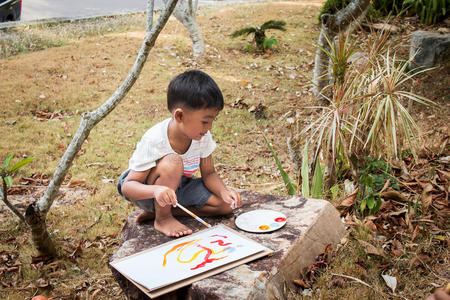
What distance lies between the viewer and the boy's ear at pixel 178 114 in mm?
2332

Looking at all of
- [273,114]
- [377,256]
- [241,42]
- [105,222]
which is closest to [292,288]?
[377,256]

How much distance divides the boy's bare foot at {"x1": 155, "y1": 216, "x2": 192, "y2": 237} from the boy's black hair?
716 mm

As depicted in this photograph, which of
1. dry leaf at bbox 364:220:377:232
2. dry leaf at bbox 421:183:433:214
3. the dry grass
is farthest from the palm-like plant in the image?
dry leaf at bbox 364:220:377:232

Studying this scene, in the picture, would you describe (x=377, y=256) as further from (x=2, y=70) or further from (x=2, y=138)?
(x=2, y=70)

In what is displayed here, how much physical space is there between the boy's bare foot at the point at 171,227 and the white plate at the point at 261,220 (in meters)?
0.34

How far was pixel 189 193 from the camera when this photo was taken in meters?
2.68

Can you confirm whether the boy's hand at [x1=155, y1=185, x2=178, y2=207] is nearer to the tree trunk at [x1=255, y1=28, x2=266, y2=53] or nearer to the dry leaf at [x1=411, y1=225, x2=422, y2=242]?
the dry leaf at [x1=411, y1=225, x2=422, y2=242]

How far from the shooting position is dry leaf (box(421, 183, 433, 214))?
2.91 meters

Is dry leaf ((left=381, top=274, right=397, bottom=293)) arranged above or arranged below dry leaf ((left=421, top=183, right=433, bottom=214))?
below

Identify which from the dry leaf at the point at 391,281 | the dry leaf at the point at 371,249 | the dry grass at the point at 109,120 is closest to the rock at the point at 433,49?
the dry grass at the point at 109,120

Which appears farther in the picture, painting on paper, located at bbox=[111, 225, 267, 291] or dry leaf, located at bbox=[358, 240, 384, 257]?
dry leaf, located at bbox=[358, 240, 384, 257]

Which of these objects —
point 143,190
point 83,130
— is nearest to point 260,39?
point 83,130

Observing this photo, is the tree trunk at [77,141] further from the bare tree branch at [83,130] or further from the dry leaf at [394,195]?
the dry leaf at [394,195]

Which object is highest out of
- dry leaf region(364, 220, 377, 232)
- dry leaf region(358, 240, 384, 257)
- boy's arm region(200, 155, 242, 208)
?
boy's arm region(200, 155, 242, 208)
